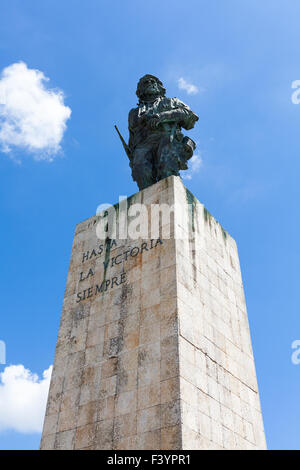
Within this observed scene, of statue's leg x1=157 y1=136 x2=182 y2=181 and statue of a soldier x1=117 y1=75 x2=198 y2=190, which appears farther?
statue of a soldier x1=117 y1=75 x2=198 y2=190

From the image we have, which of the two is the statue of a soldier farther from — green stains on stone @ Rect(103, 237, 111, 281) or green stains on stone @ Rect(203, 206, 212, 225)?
green stains on stone @ Rect(103, 237, 111, 281)

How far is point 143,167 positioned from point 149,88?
281 cm

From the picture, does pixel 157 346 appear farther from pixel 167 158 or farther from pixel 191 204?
pixel 167 158

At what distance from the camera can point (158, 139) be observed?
1252 centimetres

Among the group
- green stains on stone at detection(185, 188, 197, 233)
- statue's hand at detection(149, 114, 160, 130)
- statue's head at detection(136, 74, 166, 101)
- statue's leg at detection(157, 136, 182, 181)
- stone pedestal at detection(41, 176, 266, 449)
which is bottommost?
stone pedestal at detection(41, 176, 266, 449)

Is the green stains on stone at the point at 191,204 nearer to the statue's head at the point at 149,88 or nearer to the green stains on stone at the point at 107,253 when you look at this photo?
the green stains on stone at the point at 107,253

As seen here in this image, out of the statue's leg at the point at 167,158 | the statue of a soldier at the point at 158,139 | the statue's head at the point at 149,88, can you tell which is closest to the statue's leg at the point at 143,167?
the statue of a soldier at the point at 158,139

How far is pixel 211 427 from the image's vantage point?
785 centimetres

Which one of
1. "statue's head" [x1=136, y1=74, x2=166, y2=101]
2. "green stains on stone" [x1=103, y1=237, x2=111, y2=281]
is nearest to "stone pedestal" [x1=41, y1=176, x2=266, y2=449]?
"green stains on stone" [x1=103, y1=237, x2=111, y2=281]

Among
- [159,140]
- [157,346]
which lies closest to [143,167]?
[159,140]

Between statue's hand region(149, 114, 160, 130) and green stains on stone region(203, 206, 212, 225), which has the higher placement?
statue's hand region(149, 114, 160, 130)

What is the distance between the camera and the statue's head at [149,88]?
1342 centimetres

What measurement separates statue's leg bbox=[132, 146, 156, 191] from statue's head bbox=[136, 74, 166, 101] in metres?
1.88

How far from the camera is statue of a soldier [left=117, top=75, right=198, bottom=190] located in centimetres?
1203
